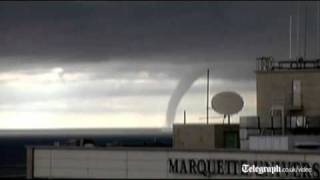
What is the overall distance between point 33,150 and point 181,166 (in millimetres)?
12728

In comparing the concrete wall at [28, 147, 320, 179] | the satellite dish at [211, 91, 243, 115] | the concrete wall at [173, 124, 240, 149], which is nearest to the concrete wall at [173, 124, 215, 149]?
the concrete wall at [173, 124, 240, 149]

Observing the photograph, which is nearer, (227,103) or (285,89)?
(227,103)

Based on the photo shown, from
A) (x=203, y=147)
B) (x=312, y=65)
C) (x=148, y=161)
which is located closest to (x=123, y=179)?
(x=148, y=161)

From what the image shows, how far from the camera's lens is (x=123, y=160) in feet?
211

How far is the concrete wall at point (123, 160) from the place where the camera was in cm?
6047

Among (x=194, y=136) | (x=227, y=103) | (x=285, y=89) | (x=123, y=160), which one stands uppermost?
(x=285, y=89)

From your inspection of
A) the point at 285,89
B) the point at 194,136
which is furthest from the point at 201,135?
the point at 285,89

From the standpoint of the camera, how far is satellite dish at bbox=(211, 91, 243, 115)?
6712 cm

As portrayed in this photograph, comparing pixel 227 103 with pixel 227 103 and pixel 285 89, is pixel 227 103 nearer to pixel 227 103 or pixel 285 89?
pixel 227 103

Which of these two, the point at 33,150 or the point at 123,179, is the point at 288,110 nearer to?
the point at 123,179

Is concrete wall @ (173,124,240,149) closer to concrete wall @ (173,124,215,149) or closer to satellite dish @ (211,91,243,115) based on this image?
concrete wall @ (173,124,215,149)

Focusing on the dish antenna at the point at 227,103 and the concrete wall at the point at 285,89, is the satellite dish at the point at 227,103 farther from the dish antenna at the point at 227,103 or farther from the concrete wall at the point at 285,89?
the concrete wall at the point at 285,89

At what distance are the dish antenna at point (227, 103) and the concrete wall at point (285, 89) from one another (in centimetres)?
272

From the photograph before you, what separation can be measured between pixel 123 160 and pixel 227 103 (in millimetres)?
9718
